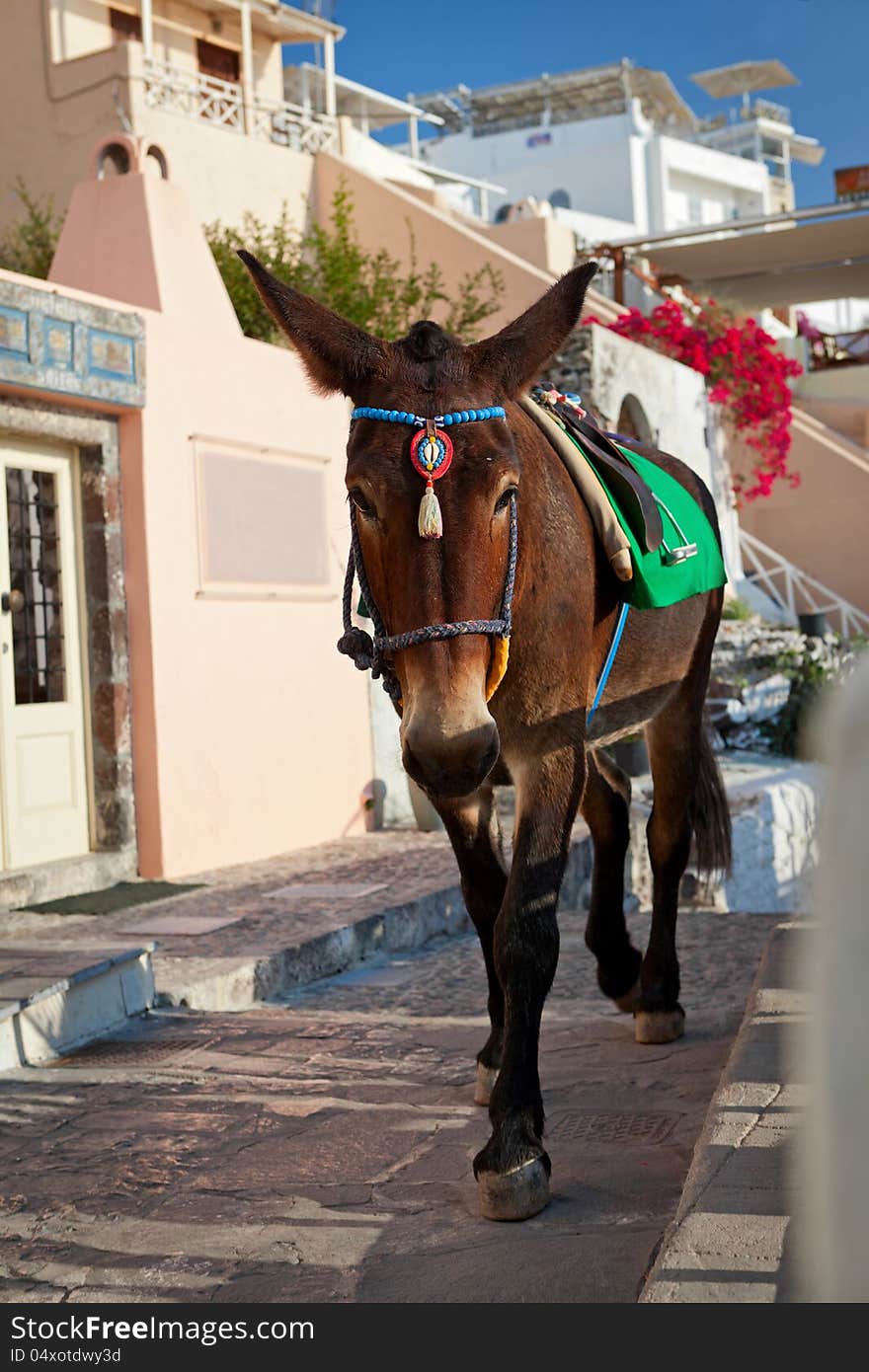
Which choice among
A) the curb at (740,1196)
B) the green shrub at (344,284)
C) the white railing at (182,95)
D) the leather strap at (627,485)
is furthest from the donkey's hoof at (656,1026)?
the white railing at (182,95)

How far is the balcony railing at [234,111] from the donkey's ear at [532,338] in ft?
49.2

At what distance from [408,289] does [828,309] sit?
30.5m

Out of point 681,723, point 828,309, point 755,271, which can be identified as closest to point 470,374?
point 681,723

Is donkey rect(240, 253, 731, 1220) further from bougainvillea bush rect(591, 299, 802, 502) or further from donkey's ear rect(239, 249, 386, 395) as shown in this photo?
bougainvillea bush rect(591, 299, 802, 502)

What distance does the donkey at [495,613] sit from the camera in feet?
9.03

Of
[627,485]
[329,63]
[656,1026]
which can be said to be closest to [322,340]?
[627,485]

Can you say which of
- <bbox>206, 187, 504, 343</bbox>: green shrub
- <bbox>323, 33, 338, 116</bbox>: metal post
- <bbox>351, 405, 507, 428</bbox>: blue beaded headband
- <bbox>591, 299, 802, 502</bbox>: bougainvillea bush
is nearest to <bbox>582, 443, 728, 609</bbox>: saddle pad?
<bbox>351, 405, 507, 428</bbox>: blue beaded headband

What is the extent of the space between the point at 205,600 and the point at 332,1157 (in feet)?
17.1

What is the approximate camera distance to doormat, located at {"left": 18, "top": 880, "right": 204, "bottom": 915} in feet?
22.5

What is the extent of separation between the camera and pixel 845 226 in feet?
57.6

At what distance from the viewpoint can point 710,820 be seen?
5.04m

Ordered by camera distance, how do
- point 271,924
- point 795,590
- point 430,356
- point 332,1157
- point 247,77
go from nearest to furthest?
1. point 430,356
2. point 332,1157
3. point 271,924
4. point 795,590
5. point 247,77

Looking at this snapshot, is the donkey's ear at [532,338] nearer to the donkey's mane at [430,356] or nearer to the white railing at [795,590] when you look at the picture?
the donkey's mane at [430,356]

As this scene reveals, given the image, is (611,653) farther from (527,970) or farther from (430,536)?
(430,536)
